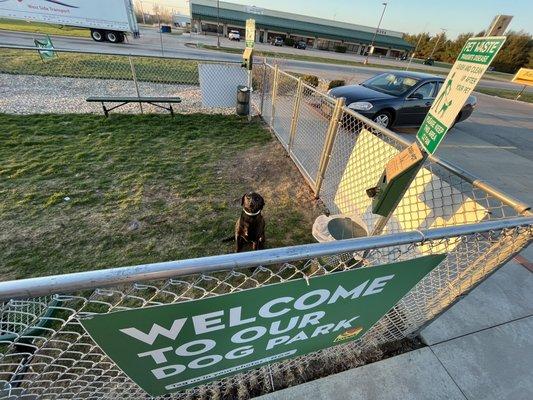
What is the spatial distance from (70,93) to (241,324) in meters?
9.64

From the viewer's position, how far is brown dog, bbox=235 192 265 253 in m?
2.45

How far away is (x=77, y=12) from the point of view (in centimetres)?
1769

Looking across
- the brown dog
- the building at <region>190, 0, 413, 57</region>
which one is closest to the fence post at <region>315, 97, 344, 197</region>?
the brown dog

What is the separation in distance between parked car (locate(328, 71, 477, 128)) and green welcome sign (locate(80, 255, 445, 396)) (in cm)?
625

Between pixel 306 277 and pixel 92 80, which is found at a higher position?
pixel 306 277

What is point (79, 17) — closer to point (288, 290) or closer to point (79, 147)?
point (79, 147)

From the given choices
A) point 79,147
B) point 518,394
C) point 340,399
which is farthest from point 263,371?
point 79,147

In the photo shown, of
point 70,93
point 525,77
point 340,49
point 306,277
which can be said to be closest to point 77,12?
point 70,93

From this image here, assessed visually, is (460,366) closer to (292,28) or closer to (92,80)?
(92,80)

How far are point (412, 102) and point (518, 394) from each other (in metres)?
6.93

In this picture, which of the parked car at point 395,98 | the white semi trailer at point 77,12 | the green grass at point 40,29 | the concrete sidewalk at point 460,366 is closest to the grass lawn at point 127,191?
the concrete sidewalk at point 460,366

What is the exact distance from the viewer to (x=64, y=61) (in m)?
11.0

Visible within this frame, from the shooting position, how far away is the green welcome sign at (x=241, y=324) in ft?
3.06

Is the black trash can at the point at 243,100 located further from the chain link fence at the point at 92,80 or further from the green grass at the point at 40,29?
the green grass at the point at 40,29
